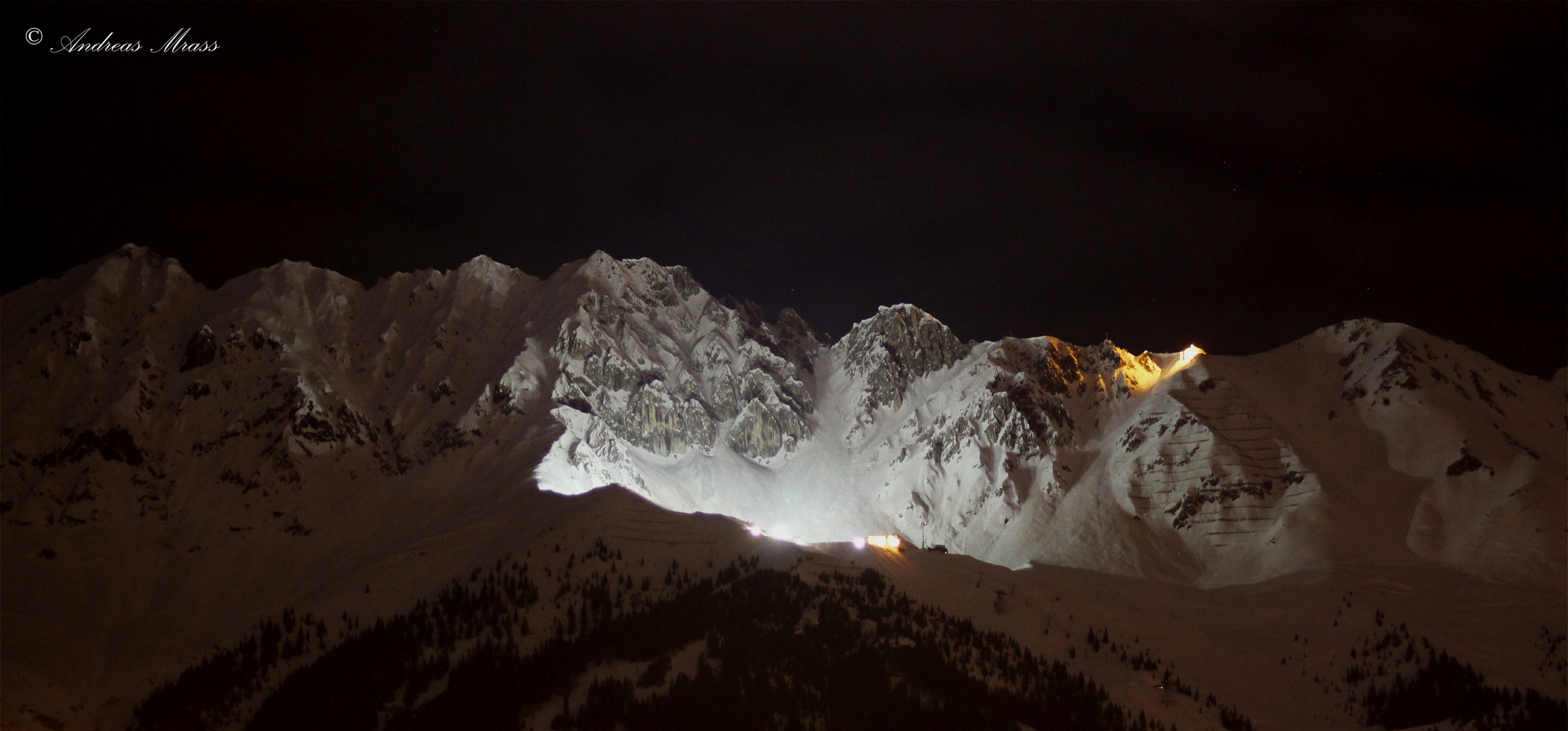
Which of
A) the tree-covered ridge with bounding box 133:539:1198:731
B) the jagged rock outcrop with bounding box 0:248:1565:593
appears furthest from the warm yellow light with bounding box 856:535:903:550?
the jagged rock outcrop with bounding box 0:248:1565:593

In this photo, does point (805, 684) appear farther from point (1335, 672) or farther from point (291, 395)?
point (291, 395)

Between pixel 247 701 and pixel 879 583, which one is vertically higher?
pixel 879 583

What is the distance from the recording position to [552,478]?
159 metres

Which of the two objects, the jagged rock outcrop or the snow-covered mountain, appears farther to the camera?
the jagged rock outcrop

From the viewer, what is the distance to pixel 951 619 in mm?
111688

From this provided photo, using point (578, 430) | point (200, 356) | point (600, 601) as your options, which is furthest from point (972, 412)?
point (200, 356)

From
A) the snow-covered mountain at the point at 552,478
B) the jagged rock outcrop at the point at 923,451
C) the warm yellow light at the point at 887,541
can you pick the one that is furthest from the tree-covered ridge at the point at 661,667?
the jagged rock outcrop at the point at 923,451

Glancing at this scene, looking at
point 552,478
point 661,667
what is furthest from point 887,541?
point 661,667

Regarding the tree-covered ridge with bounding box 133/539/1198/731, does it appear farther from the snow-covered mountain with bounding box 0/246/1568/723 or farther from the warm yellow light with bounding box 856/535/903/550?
the warm yellow light with bounding box 856/535/903/550

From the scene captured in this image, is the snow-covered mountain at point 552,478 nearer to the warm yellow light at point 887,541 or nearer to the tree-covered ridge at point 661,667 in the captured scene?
the tree-covered ridge at point 661,667

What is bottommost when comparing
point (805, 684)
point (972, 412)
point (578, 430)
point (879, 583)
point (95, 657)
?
point (95, 657)

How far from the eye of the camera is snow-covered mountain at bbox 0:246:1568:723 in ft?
471

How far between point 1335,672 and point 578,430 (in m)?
101

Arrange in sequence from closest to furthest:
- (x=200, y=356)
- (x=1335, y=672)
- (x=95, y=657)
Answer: (x=1335, y=672) < (x=95, y=657) < (x=200, y=356)
